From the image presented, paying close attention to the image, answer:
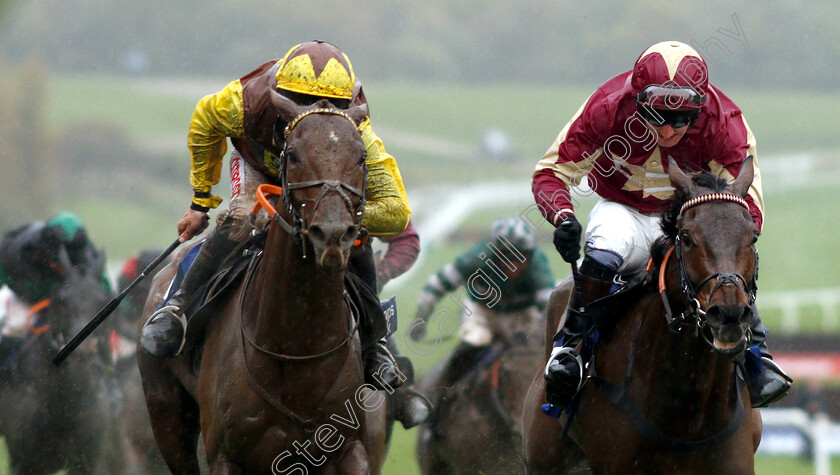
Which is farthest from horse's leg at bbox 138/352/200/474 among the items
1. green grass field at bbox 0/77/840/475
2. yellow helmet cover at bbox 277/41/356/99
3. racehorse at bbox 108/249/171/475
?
green grass field at bbox 0/77/840/475

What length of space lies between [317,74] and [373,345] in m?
1.28

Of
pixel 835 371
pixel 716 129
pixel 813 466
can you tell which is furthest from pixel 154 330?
pixel 835 371

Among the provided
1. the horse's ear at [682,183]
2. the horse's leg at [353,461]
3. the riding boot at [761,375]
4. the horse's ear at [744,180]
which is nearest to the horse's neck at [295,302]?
the horse's leg at [353,461]

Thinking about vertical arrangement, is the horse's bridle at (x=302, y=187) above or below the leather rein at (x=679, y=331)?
above

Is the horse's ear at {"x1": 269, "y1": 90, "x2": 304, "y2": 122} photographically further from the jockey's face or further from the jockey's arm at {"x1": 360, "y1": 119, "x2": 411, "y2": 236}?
the jockey's face

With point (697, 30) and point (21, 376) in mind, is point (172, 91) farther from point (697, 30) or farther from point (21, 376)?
point (21, 376)

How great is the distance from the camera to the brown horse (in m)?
4.04

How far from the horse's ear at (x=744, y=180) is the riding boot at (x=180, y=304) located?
230cm

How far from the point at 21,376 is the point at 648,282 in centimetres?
466

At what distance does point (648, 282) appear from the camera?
185 inches

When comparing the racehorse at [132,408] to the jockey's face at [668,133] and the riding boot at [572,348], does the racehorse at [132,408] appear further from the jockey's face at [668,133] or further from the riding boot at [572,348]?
the jockey's face at [668,133]

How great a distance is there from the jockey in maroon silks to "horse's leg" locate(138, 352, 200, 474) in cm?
188

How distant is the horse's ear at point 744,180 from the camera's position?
431cm

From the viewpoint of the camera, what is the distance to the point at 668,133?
480cm
